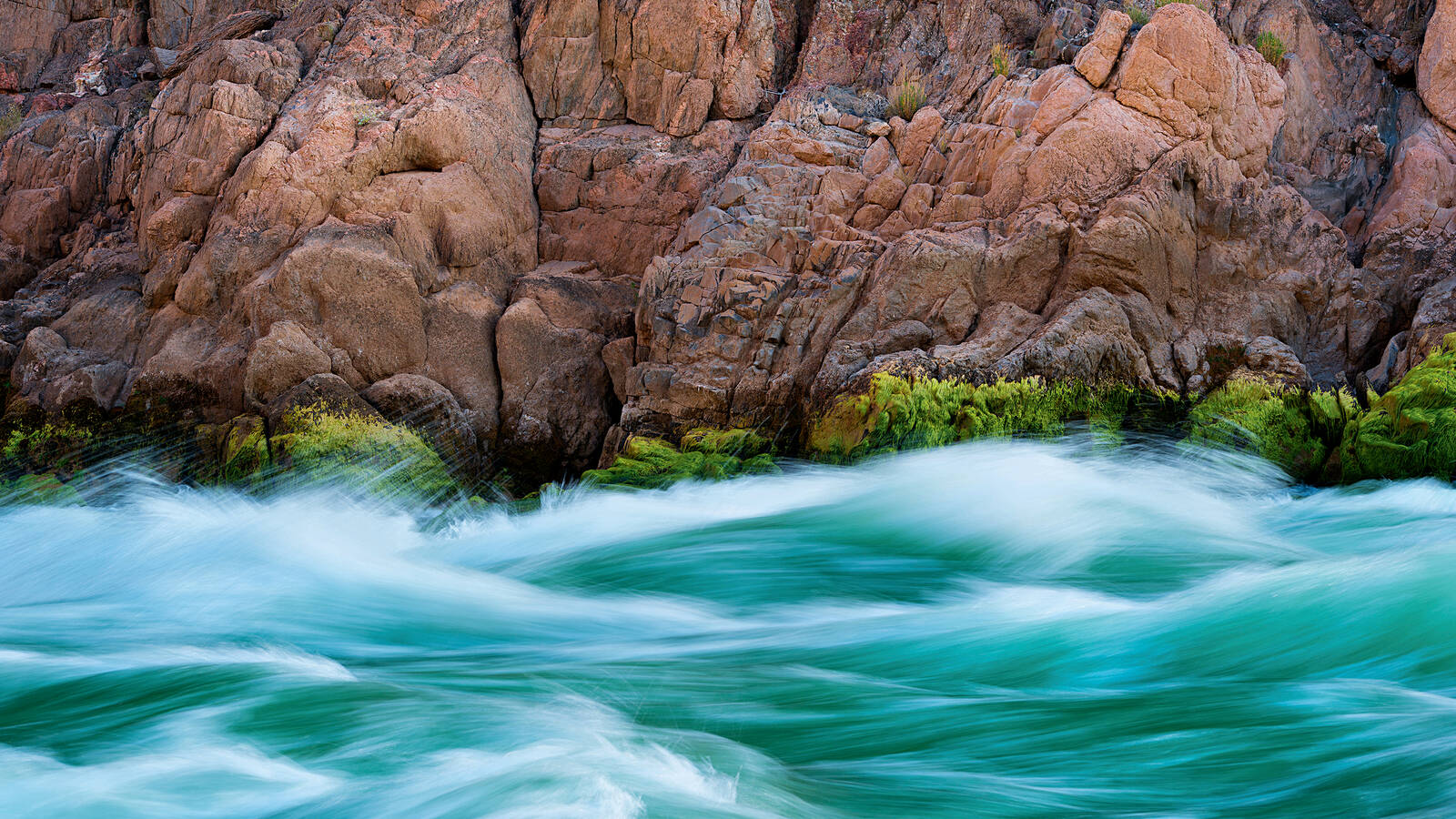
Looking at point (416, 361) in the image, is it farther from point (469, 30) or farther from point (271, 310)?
point (469, 30)

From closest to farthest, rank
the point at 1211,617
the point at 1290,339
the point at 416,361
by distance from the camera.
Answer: the point at 1211,617, the point at 1290,339, the point at 416,361

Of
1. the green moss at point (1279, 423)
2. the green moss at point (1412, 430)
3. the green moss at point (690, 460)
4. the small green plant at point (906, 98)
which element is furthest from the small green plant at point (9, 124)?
the green moss at point (1412, 430)

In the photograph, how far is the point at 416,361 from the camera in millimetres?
10047

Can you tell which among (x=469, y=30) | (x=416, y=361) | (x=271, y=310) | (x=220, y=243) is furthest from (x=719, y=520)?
(x=469, y=30)

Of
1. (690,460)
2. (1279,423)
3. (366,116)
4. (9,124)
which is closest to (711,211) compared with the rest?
(690,460)

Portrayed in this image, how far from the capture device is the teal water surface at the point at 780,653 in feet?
11.3

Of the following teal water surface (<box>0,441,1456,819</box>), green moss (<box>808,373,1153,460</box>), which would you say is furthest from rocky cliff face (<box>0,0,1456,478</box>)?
teal water surface (<box>0,441,1456,819</box>)

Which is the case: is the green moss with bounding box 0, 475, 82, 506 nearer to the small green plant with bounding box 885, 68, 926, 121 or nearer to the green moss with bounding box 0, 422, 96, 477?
the green moss with bounding box 0, 422, 96, 477

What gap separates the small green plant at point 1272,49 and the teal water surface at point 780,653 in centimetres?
514

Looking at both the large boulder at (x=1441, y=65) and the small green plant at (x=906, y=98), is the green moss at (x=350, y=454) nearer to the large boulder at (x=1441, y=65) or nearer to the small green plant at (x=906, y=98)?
the small green plant at (x=906, y=98)

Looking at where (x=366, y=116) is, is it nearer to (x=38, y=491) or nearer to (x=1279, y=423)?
(x=38, y=491)

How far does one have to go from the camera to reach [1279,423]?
8.53 metres

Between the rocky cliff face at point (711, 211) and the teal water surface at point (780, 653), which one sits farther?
the rocky cliff face at point (711, 211)

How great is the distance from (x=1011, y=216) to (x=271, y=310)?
688 centimetres
